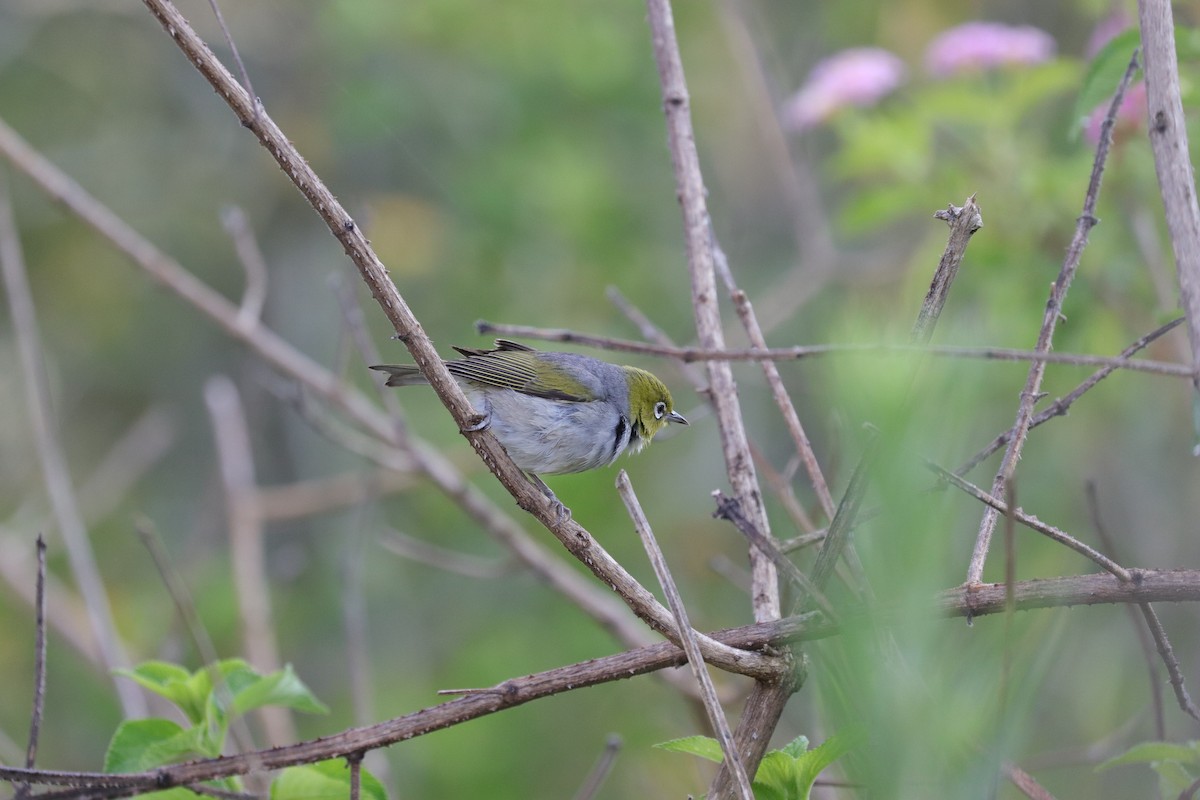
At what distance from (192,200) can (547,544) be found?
489 cm

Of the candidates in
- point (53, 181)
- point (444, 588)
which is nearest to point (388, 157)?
point (444, 588)

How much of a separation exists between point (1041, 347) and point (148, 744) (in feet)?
4.98

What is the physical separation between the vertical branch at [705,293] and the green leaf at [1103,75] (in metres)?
0.79

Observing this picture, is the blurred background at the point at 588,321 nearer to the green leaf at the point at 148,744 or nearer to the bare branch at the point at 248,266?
the bare branch at the point at 248,266

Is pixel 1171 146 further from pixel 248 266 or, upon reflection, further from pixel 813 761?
pixel 248 266

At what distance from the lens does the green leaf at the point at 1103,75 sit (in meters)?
2.15

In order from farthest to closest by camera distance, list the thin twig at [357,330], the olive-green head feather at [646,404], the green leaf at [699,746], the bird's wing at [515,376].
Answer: the olive-green head feather at [646,404], the bird's wing at [515,376], the thin twig at [357,330], the green leaf at [699,746]

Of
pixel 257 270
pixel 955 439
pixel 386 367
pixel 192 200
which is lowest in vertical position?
pixel 955 439

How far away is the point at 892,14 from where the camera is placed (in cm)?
770

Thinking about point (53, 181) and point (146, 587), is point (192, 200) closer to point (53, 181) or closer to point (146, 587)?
point (146, 587)

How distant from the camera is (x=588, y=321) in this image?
278 inches

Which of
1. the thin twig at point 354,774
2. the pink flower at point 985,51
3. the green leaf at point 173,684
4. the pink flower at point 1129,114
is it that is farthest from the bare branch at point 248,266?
the pink flower at point 985,51

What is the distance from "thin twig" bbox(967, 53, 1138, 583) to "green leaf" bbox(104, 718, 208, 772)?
124 cm

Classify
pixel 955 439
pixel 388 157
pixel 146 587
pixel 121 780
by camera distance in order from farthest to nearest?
pixel 388 157
pixel 146 587
pixel 121 780
pixel 955 439
